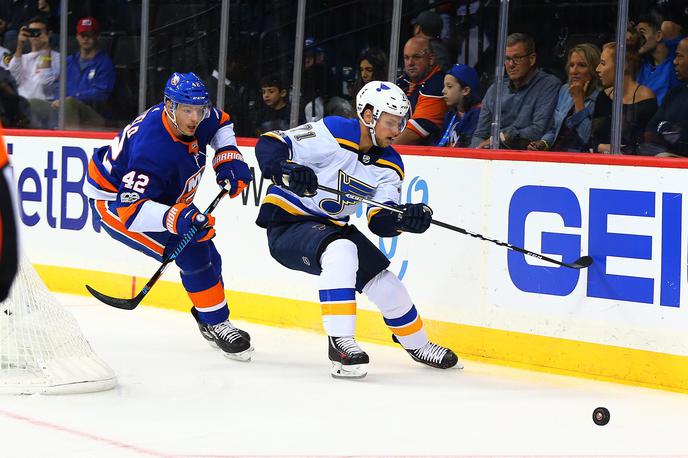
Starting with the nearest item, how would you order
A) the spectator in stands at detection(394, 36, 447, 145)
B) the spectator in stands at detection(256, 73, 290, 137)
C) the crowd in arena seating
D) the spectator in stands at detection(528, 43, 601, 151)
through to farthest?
the crowd in arena seating, the spectator in stands at detection(528, 43, 601, 151), the spectator in stands at detection(394, 36, 447, 145), the spectator in stands at detection(256, 73, 290, 137)

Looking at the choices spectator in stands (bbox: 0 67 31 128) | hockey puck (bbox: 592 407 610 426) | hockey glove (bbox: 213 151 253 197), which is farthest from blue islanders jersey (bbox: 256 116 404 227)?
spectator in stands (bbox: 0 67 31 128)

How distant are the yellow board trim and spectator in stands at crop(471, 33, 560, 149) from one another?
78cm

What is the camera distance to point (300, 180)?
4.17 m

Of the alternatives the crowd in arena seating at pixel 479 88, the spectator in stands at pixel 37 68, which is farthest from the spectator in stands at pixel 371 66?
the spectator in stands at pixel 37 68

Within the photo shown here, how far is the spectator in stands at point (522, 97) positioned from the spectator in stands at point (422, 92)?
0.28 meters

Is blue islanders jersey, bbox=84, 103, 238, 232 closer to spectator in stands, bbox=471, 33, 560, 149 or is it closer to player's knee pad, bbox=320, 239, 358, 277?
player's knee pad, bbox=320, 239, 358, 277

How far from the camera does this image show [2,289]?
6.23ft

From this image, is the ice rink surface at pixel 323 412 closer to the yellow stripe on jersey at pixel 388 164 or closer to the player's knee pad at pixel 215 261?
the player's knee pad at pixel 215 261

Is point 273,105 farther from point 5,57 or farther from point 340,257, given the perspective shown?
point 5,57

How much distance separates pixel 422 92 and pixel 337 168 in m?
0.89

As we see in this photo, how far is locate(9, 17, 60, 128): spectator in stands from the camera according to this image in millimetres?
6828

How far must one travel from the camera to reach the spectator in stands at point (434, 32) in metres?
5.09

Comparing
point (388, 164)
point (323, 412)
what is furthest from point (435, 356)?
point (323, 412)

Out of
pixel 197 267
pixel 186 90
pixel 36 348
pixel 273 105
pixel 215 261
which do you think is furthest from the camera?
pixel 273 105
